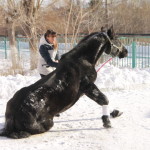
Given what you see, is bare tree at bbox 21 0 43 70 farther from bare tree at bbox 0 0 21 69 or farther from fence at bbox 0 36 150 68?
fence at bbox 0 36 150 68

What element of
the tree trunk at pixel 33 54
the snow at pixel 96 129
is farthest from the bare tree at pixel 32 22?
the snow at pixel 96 129

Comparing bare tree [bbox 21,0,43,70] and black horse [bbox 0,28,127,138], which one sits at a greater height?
bare tree [bbox 21,0,43,70]

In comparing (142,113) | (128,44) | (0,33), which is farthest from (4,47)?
(142,113)

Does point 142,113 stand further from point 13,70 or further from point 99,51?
point 13,70

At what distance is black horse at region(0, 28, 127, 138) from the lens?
4777 mm

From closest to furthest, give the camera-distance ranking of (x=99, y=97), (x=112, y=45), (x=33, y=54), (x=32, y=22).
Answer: (x=99, y=97), (x=112, y=45), (x=33, y=54), (x=32, y=22)

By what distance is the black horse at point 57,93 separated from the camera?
4.78 m

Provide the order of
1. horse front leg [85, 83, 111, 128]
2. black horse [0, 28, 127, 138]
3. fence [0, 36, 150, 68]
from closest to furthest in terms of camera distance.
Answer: black horse [0, 28, 127, 138] < horse front leg [85, 83, 111, 128] < fence [0, 36, 150, 68]

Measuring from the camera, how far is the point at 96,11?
16.7 m

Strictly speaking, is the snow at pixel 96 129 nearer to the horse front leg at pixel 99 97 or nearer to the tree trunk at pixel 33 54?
the horse front leg at pixel 99 97

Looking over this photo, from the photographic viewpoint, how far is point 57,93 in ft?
16.1

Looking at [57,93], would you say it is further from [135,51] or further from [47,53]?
[135,51]

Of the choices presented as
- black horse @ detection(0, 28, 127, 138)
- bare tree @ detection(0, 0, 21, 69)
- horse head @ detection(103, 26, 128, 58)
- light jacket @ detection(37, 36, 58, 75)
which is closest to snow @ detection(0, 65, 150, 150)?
black horse @ detection(0, 28, 127, 138)

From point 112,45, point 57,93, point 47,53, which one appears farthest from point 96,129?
point 47,53
